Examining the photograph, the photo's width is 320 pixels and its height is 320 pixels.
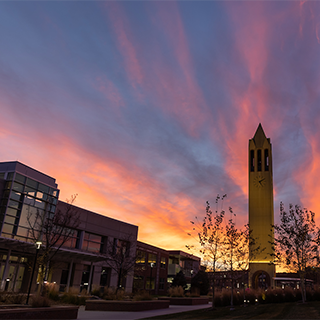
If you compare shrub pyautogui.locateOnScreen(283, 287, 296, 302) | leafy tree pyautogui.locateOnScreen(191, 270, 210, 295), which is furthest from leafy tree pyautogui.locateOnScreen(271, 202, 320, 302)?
leafy tree pyautogui.locateOnScreen(191, 270, 210, 295)

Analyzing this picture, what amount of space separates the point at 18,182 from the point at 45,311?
22.2 metres

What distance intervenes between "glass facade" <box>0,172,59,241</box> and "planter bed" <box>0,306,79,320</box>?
17305 mm

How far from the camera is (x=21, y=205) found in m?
35.3

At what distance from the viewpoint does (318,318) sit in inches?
650

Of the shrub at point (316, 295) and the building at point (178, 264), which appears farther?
the building at point (178, 264)

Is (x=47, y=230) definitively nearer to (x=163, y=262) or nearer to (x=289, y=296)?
(x=289, y=296)

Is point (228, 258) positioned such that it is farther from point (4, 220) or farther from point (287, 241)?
point (4, 220)

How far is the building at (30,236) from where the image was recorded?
33969 millimetres

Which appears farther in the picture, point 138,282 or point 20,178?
point 138,282

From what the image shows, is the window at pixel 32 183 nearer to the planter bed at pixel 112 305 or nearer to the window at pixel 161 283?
the planter bed at pixel 112 305

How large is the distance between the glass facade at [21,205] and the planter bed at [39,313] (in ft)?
56.8

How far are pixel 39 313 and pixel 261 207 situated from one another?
191ft

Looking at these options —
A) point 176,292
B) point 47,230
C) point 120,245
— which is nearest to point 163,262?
point 120,245

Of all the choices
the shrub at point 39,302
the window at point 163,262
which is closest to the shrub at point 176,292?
the shrub at point 39,302
